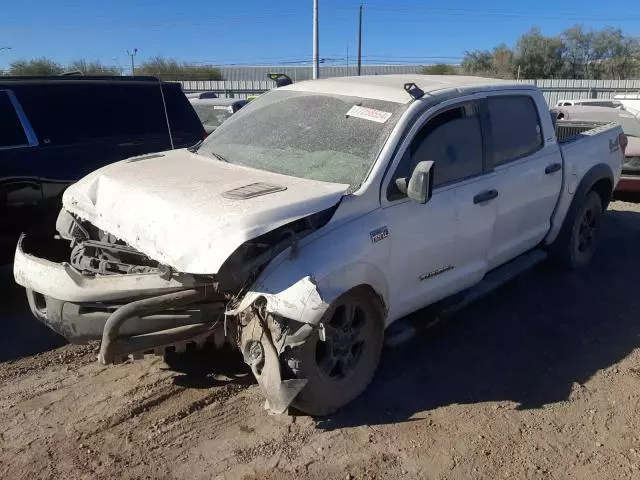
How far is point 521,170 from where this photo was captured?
4.88m

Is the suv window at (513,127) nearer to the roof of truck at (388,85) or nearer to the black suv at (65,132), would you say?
the roof of truck at (388,85)

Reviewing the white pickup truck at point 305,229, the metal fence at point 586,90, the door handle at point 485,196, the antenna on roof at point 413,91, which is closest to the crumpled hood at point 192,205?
the white pickup truck at point 305,229

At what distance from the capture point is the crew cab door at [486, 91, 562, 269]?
4703 millimetres

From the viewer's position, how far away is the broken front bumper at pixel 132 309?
10.5 feet

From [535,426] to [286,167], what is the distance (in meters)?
2.18

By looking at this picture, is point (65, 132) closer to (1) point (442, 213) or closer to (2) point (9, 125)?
(2) point (9, 125)

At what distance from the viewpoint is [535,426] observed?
11.7 feet

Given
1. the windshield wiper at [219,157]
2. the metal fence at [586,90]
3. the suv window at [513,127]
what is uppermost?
the suv window at [513,127]

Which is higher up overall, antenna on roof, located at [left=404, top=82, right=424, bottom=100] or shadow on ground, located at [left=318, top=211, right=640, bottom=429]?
antenna on roof, located at [left=404, top=82, right=424, bottom=100]

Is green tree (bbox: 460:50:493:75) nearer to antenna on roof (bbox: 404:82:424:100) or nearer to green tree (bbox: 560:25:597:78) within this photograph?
green tree (bbox: 560:25:597:78)

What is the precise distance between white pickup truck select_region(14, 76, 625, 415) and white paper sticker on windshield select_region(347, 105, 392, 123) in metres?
0.01

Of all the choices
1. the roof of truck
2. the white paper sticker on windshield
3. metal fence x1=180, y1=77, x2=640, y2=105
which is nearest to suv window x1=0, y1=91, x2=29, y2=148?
the roof of truck

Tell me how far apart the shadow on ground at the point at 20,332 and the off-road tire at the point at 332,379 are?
84.7 inches

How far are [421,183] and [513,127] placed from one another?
1.73m
